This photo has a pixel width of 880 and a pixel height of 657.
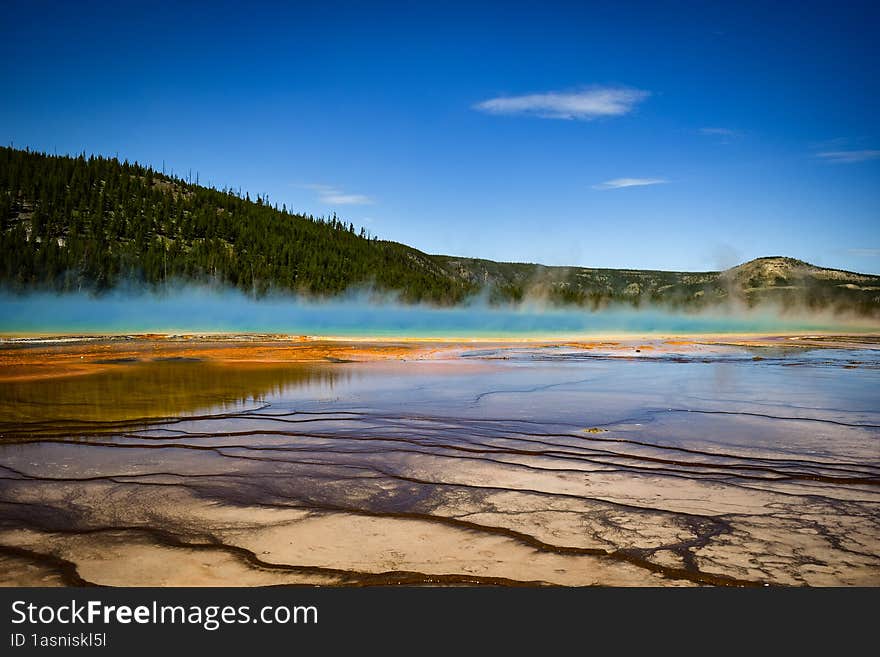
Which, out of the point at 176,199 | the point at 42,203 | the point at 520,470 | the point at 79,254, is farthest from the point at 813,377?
the point at 176,199

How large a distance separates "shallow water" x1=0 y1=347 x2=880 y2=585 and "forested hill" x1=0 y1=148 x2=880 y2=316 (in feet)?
280

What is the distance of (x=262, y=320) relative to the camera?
88.9m

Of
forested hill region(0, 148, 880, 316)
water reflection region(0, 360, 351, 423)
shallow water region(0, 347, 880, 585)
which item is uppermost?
forested hill region(0, 148, 880, 316)

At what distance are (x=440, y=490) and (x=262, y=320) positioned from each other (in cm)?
8499

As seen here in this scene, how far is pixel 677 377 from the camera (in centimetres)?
2061

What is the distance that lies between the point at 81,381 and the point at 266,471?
45.5 feet

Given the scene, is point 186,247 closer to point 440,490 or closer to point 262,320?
point 262,320

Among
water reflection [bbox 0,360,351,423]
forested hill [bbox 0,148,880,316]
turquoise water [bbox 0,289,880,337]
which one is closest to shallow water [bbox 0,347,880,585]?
water reflection [bbox 0,360,351,423]

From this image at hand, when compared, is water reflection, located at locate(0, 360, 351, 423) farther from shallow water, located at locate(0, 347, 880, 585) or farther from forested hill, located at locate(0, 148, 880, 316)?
forested hill, located at locate(0, 148, 880, 316)

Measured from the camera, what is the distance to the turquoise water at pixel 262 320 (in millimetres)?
74438

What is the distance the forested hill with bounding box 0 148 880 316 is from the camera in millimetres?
91587

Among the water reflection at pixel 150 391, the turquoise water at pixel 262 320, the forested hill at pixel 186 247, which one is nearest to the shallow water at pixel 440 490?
the water reflection at pixel 150 391

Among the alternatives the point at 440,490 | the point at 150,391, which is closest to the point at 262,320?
the point at 150,391

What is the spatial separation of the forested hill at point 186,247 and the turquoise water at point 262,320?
4290 mm
